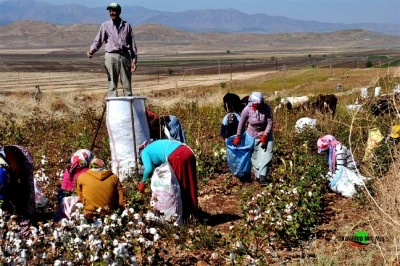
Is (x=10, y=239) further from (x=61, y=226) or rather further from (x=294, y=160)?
(x=294, y=160)

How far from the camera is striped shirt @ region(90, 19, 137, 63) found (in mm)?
7770

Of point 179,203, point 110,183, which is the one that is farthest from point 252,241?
point 110,183

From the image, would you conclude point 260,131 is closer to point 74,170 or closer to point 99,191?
point 74,170

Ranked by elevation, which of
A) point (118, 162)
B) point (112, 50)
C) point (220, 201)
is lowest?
point (220, 201)

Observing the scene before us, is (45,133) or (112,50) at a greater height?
(112,50)

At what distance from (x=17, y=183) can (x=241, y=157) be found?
282cm

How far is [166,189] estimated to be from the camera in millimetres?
5234

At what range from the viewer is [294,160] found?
7383mm

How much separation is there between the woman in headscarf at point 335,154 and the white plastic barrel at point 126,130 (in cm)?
213

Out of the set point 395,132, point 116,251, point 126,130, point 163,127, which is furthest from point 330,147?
point 116,251

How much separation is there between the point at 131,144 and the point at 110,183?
5.00 ft

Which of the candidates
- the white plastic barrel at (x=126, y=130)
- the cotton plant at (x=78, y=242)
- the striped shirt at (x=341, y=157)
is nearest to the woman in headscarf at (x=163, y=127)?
the white plastic barrel at (x=126, y=130)

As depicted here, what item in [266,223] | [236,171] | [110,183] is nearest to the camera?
[266,223]

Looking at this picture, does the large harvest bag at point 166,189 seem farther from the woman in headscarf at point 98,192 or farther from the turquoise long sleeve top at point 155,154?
the woman in headscarf at point 98,192
